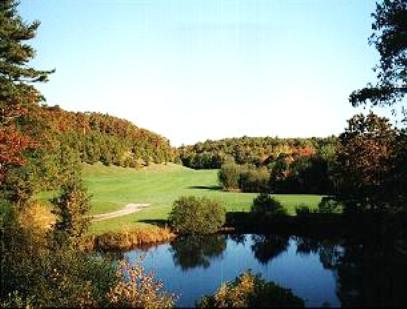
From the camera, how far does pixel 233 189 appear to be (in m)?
101

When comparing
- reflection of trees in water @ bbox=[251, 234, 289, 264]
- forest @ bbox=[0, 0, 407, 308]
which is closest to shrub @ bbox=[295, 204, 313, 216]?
forest @ bbox=[0, 0, 407, 308]

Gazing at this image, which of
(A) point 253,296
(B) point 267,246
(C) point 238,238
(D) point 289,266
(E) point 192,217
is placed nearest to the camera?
(A) point 253,296

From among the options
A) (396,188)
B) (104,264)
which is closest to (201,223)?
(104,264)

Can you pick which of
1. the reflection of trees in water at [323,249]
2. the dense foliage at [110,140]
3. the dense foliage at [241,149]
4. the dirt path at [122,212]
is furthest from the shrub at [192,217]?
the dense foliage at [241,149]

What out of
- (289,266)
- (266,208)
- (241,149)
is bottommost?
(289,266)

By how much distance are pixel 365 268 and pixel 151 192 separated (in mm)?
68503

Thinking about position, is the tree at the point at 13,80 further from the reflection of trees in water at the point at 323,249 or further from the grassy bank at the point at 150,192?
the reflection of trees in water at the point at 323,249

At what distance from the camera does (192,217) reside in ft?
182

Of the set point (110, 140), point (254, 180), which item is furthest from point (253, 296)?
point (110, 140)

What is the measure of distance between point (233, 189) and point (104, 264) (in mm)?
78427

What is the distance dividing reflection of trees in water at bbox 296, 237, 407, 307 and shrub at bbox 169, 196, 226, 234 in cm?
963

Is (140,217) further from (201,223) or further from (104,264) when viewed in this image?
(104,264)

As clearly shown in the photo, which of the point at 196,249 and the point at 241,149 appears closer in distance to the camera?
the point at 196,249

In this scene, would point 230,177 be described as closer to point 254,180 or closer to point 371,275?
point 254,180
